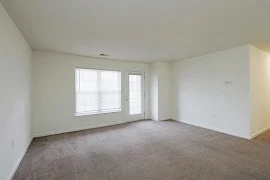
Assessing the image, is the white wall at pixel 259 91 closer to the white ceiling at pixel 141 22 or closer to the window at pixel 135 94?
the white ceiling at pixel 141 22

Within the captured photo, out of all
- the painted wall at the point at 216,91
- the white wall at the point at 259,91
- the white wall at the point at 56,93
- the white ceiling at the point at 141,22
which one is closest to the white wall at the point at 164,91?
the painted wall at the point at 216,91

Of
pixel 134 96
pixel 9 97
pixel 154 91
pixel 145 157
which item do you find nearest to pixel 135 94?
pixel 134 96

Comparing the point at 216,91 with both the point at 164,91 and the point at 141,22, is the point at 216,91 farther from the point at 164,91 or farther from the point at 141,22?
the point at 141,22

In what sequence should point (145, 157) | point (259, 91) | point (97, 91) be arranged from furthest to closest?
point (97, 91)
point (259, 91)
point (145, 157)

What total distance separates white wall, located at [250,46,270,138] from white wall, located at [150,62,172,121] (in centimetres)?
272

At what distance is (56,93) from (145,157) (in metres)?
3.10

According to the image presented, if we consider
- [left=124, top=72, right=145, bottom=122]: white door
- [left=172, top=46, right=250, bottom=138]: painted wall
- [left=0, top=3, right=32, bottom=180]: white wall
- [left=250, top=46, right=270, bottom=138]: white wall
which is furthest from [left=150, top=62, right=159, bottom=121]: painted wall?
[left=0, top=3, right=32, bottom=180]: white wall

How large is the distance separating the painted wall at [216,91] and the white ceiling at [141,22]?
0.67 metres

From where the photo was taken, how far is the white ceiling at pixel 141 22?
1.80m

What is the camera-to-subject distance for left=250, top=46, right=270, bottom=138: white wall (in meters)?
3.54

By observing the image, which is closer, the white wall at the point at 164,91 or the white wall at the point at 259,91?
the white wall at the point at 259,91

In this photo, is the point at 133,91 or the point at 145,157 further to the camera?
the point at 133,91

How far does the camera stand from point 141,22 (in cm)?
225

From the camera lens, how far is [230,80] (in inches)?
149
